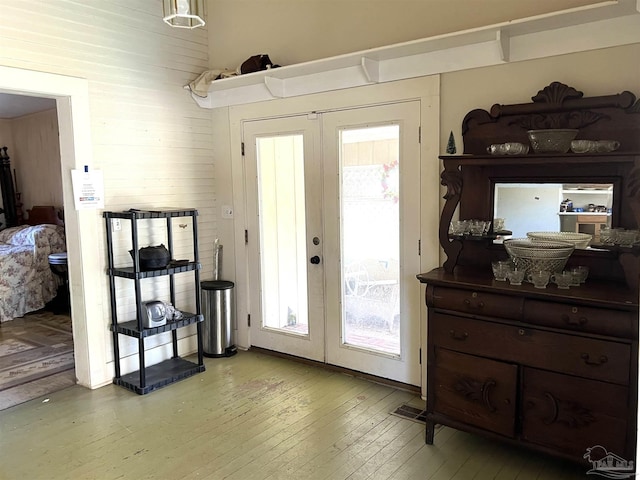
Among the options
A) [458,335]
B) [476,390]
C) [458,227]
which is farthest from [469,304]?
[458,227]

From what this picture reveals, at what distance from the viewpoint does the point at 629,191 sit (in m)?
2.36

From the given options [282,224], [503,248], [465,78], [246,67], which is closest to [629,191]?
[503,248]

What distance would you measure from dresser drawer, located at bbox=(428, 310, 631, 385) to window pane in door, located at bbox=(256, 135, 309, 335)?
5.00ft

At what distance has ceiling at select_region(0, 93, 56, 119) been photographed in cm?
588

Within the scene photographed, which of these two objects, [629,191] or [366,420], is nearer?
[629,191]

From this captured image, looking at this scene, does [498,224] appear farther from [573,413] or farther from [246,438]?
[246,438]

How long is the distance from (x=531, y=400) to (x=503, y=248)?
92 centimetres

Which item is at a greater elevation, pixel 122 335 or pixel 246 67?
pixel 246 67

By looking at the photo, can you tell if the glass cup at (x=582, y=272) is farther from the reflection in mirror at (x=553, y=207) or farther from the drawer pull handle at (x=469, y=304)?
the drawer pull handle at (x=469, y=304)

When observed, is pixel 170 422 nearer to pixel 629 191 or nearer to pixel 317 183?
pixel 317 183

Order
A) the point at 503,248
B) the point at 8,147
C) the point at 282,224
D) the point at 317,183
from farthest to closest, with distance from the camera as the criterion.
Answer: the point at 8,147 < the point at 282,224 < the point at 317,183 < the point at 503,248

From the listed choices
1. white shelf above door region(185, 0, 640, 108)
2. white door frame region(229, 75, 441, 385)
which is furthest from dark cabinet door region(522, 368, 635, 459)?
white shelf above door region(185, 0, 640, 108)

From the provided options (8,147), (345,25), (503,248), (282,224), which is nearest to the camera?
(503,248)

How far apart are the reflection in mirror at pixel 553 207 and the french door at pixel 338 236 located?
62 centimetres
